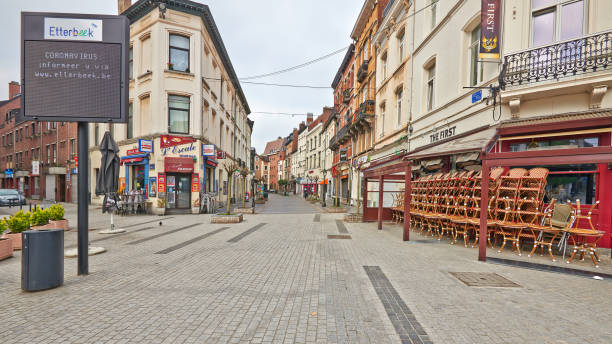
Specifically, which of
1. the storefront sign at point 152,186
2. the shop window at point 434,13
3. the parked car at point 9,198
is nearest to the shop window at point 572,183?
the shop window at point 434,13

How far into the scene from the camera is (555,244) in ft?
23.2

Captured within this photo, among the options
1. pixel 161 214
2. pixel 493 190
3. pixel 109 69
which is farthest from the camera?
pixel 161 214

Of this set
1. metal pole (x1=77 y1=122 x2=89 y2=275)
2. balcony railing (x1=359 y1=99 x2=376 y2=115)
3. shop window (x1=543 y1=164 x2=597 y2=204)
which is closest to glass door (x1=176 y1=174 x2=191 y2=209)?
metal pole (x1=77 y1=122 x2=89 y2=275)

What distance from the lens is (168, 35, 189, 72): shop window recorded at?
16.8m

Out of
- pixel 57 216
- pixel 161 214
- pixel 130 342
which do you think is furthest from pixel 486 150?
pixel 161 214

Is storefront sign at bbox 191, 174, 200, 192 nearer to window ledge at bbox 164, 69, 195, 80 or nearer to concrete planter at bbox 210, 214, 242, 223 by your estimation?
concrete planter at bbox 210, 214, 242, 223

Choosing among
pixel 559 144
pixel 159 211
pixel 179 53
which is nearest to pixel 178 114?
pixel 179 53

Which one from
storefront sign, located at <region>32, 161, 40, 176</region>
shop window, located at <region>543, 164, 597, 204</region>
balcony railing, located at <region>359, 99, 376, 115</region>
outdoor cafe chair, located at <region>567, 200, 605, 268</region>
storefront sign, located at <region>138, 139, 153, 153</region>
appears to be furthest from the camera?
balcony railing, located at <region>359, 99, 376, 115</region>

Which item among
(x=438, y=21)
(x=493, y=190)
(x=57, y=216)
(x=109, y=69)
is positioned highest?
(x=438, y=21)

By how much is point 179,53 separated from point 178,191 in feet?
28.1

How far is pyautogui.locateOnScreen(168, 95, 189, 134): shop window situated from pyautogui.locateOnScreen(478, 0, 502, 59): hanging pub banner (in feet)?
51.2

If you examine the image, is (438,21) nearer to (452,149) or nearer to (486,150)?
(452,149)

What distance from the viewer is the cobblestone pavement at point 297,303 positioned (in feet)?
9.96

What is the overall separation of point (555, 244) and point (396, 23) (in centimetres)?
1419
